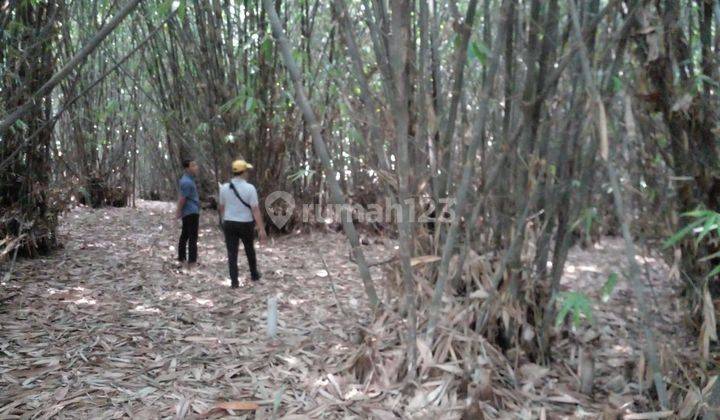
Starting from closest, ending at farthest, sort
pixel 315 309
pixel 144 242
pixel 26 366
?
pixel 26 366
pixel 315 309
pixel 144 242

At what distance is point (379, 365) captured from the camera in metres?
2.43

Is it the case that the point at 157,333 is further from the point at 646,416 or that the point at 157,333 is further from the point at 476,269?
the point at 646,416

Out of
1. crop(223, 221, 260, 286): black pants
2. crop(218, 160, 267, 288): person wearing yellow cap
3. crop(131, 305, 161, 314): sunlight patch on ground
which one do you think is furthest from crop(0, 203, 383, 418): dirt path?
crop(218, 160, 267, 288): person wearing yellow cap

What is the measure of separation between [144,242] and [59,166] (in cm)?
112

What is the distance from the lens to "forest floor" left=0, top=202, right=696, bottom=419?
2.31 meters

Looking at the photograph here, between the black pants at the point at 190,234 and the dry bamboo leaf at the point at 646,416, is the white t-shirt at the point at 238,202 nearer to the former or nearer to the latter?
the black pants at the point at 190,234

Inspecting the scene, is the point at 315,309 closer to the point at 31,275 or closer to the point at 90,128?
the point at 31,275

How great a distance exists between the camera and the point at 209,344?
3.11 meters

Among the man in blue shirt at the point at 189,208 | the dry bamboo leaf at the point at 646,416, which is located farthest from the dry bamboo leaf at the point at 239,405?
the man in blue shirt at the point at 189,208

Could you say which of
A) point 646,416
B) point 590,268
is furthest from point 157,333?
point 590,268

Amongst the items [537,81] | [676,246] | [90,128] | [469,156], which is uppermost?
[90,128]

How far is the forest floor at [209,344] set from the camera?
2.31 meters

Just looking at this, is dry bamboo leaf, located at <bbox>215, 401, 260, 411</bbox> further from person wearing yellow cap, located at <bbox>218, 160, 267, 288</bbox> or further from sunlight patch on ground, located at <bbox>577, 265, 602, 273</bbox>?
sunlight patch on ground, located at <bbox>577, 265, 602, 273</bbox>

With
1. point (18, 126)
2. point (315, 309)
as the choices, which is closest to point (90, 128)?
point (18, 126)
